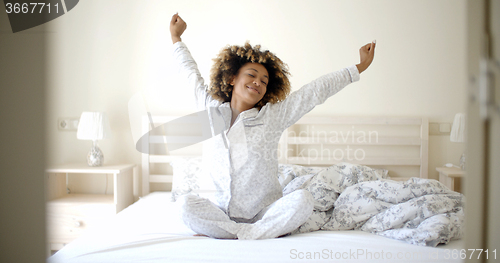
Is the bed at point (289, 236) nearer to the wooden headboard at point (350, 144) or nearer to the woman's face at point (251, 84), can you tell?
the wooden headboard at point (350, 144)

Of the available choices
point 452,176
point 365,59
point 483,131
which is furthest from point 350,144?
point 483,131

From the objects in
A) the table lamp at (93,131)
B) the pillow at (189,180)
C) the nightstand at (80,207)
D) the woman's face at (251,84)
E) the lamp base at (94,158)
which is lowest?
the nightstand at (80,207)

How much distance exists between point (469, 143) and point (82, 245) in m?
1.20

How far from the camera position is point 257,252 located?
0.96m

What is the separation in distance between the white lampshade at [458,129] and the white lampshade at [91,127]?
2.46m

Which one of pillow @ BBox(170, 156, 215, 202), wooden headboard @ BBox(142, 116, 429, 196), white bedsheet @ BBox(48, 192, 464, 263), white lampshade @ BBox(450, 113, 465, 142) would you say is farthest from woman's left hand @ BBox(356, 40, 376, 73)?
white lampshade @ BBox(450, 113, 465, 142)

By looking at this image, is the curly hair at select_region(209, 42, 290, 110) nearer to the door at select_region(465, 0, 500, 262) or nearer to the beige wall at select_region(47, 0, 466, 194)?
the beige wall at select_region(47, 0, 466, 194)

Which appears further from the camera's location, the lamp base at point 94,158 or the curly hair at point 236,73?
the lamp base at point 94,158

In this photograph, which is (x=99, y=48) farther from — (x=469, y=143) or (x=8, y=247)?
(x=469, y=143)

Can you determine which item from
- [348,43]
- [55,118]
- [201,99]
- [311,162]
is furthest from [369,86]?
[55,118]

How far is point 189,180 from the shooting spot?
1.92 meters

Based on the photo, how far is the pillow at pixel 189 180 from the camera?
6.23 feet

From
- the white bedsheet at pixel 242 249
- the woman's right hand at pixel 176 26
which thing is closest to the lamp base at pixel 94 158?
the white bedsheet at pixel 242 249

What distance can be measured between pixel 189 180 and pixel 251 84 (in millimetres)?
883
